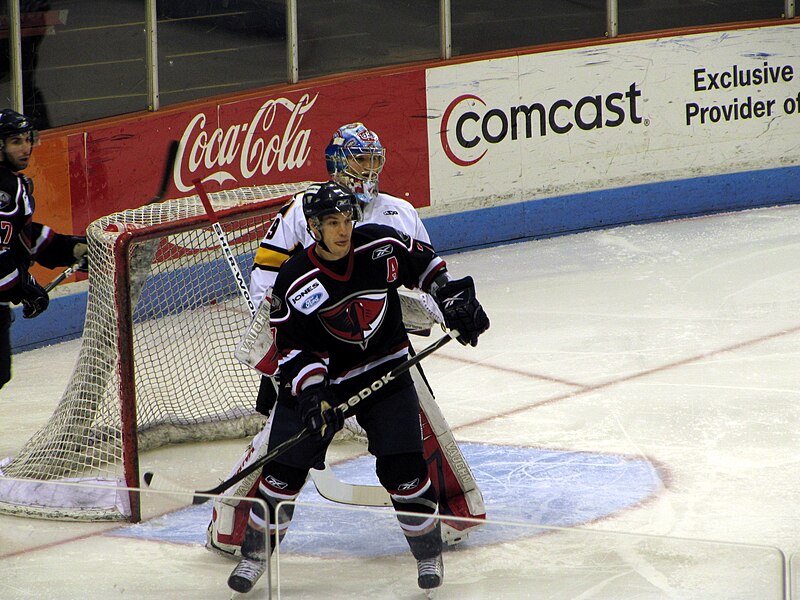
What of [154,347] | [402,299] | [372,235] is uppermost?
[372,235]

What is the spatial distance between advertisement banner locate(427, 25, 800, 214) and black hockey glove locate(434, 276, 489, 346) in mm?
3713

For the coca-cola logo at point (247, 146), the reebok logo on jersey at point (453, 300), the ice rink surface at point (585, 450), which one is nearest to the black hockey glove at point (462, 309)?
the reebok logo on jersey at point (453, 300)

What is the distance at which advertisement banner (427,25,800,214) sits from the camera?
6.61m

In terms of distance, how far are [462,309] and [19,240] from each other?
1.40 m

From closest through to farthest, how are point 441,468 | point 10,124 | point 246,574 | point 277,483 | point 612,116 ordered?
point 246,574 → point 277,483 → point 441,468 → point 10,124 → point 612,116

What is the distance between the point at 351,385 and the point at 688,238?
167 inches

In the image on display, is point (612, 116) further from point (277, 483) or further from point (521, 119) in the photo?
point (277, 483)

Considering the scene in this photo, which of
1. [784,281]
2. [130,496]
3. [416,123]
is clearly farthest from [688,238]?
[130,496]

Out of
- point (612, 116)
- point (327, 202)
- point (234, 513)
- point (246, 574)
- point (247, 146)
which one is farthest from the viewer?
point (612, 116)

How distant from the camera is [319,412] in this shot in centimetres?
267

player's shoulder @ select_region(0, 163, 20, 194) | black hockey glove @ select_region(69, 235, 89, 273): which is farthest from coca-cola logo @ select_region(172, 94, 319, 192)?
player's shoulder @ select_region(0, 163, 20, 194)

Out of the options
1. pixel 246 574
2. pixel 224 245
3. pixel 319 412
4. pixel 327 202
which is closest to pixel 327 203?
pixel 327 202

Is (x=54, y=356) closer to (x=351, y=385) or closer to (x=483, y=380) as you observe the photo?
(x=483, y=380)

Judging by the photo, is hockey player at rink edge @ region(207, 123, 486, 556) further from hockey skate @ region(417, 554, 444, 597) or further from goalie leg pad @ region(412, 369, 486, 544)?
hockey skate @ region(417, 554, 444, 597)
